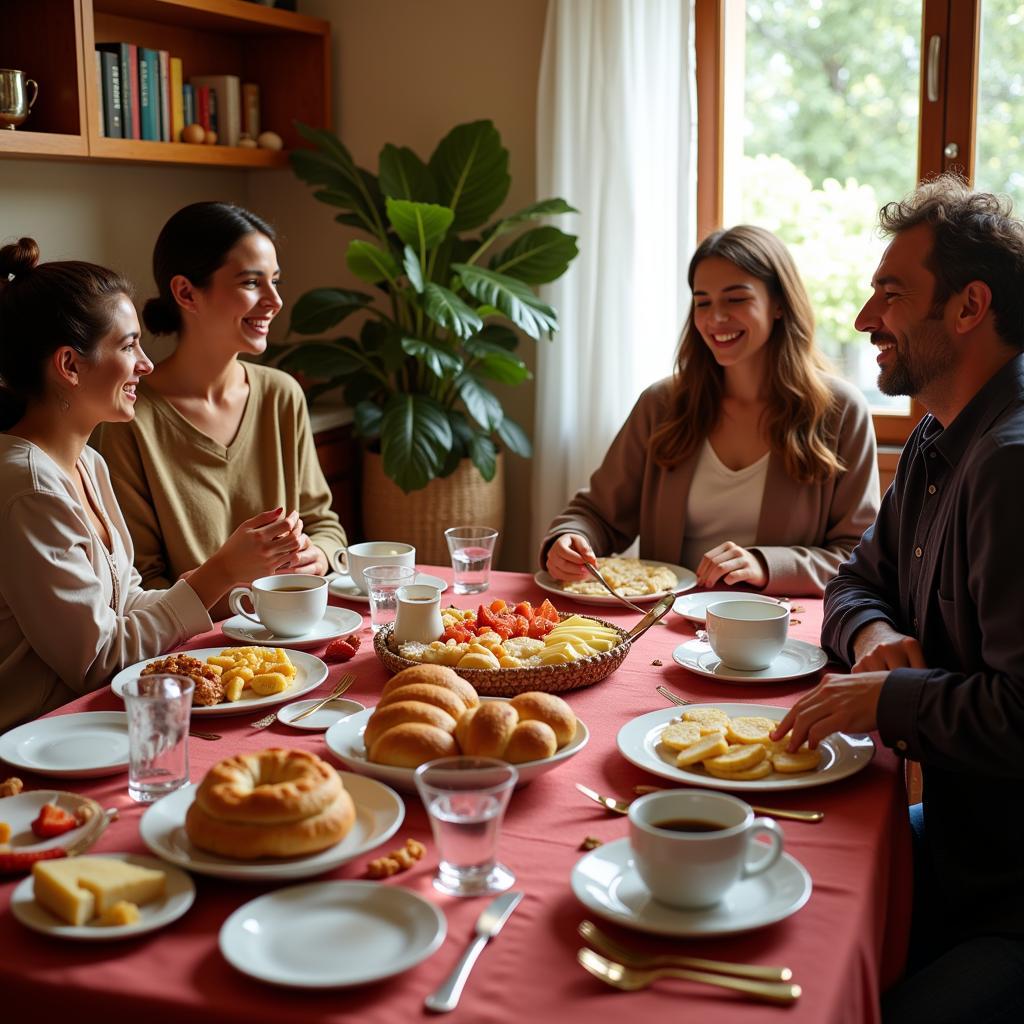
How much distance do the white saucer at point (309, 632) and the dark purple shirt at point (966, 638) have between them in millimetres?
760


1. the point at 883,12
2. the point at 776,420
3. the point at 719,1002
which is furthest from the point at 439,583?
the point at 883,12

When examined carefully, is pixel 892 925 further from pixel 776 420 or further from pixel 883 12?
pixel 883 12

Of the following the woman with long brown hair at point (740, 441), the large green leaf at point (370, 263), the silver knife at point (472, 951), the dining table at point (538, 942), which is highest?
the large green leaf at point (370, 263)

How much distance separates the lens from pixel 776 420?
260cm

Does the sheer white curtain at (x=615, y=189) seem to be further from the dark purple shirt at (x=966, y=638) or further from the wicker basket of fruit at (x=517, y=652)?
the wicker basket of fruit at (x=517, y=652)

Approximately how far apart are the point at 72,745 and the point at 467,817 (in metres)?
0.61

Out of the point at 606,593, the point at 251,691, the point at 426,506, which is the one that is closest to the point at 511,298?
the point at 426,506

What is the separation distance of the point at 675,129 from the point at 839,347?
3.00 ft

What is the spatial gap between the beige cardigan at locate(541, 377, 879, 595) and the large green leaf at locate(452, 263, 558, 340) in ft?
3.00

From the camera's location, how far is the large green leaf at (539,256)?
3.75 meters

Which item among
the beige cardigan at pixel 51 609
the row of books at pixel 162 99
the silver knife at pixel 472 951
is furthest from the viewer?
the row of books at pixel 162 99

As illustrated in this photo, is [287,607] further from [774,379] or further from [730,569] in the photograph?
[774,379]

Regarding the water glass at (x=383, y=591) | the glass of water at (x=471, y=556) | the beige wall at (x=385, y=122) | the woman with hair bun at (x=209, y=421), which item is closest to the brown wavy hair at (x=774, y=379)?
the glass of water at (x=471, y=556)

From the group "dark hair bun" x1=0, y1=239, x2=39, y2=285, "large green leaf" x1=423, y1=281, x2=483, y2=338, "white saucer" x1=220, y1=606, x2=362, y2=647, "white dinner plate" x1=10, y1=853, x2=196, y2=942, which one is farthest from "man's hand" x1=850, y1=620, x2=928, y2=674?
"large green leaf" x1=423, y1=281, x2=483, y2=338
